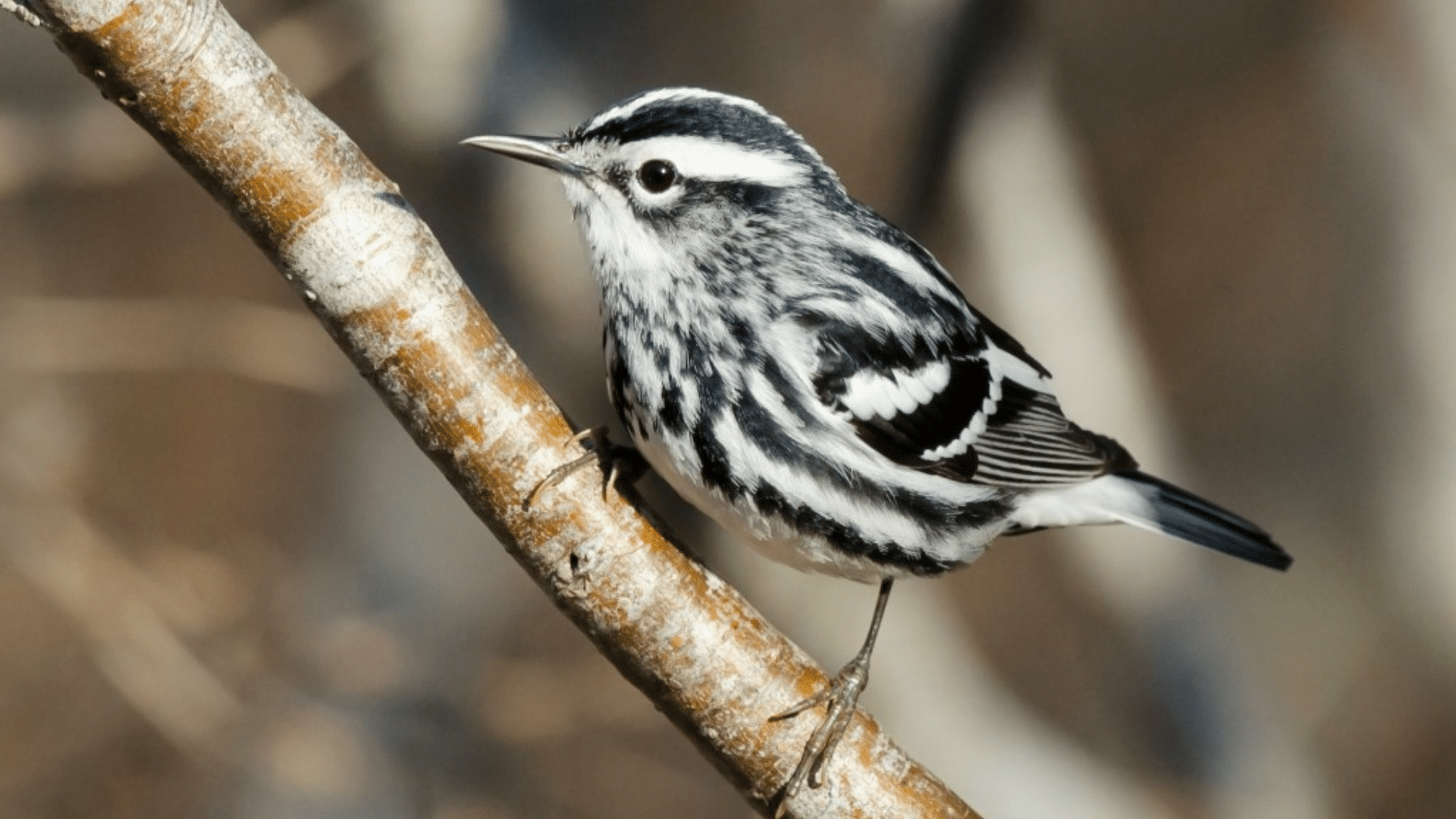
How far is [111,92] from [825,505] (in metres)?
1.45

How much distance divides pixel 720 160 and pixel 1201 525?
167 centimetres

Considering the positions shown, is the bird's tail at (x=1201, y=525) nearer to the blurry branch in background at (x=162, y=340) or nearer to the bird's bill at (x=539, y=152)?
the bird's bill at (x=539, y=152)

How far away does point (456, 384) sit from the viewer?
8.11 ft

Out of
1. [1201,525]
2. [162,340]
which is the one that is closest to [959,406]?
[1201,525]

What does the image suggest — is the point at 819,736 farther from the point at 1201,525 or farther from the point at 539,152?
the point at 1201,525

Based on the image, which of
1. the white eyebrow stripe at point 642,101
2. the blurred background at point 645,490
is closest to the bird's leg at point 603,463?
the white eyebrow stripe at point 642,101

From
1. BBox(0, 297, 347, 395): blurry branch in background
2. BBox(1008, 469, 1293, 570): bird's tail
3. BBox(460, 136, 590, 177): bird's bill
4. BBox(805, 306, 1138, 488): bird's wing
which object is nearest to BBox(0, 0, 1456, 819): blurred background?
BBox(0, 297, 347, 395): blurry branch in background

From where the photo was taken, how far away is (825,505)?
287 centimetres

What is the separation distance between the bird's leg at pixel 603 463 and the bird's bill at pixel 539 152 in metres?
0.55

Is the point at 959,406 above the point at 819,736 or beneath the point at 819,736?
above

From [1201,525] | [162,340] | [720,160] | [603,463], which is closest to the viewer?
[603,463]

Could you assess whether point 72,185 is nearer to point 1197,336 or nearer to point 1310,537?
point 1197,336

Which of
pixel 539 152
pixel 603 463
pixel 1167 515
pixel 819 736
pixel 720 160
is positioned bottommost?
pixel 819 736

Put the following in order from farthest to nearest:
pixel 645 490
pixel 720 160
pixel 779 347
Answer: pixel 645 490
pixel 720 160
pixel 779 347
